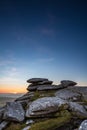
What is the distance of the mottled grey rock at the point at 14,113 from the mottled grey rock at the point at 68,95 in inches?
207

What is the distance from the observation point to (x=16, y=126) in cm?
1908

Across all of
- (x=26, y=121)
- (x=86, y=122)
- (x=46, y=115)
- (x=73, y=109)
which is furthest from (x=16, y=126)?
(x=86, y=122)

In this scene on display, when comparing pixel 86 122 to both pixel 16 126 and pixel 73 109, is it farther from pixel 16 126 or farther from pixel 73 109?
pixel 16 126

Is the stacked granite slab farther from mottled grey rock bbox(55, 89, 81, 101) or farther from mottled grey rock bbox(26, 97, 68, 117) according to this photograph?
mottled grey rock bbox(26, 97, 68, 117)

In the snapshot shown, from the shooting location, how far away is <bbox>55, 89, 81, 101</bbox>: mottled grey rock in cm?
2353

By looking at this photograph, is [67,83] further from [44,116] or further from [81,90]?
[44,116]

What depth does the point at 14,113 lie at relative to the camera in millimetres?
19531

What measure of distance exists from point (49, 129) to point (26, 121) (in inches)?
109

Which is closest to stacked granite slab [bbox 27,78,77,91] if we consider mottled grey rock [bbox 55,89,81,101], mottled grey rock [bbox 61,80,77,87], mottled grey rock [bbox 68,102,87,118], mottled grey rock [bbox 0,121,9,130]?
mottled grey rock [bbox 61,80,77,87]

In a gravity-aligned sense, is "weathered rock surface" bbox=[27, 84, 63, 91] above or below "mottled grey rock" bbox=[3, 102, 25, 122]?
above

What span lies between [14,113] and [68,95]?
273 inches

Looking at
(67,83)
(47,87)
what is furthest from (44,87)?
(67,83)

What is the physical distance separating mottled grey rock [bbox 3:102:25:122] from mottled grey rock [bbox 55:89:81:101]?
526 cm

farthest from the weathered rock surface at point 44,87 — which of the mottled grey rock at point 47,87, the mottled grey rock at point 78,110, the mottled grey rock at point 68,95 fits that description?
the mottled grey rock at point 78,110
